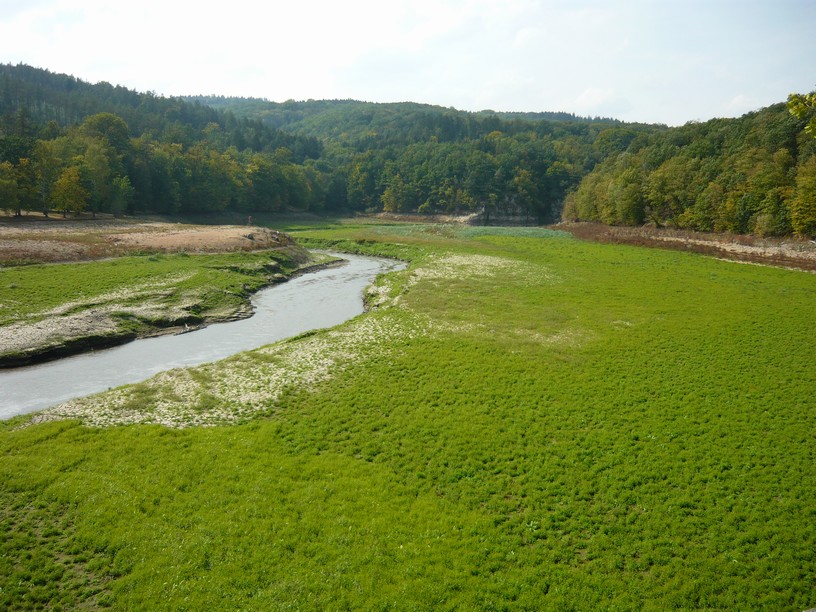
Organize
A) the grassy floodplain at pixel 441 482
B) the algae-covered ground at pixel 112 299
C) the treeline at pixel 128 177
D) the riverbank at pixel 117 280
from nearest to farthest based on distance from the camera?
the grassy floodplain at pixel 441 482, the algae-covered ground at pixel 112 299, the riverbank at pixel 117 280, the treeline at pixel 128 177

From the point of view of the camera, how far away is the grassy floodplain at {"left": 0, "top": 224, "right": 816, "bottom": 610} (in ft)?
46.1

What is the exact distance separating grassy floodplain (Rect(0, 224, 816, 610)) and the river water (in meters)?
3.64

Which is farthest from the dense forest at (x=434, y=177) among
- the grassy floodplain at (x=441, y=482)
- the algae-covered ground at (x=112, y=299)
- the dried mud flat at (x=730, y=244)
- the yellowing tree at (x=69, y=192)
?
the grassy floodplain at (x=441, y=482)

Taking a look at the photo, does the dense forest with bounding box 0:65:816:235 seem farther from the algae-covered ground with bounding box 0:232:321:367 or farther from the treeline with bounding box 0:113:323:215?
the algae-covered ground with bounding box 0:232:321:367

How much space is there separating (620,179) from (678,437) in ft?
353

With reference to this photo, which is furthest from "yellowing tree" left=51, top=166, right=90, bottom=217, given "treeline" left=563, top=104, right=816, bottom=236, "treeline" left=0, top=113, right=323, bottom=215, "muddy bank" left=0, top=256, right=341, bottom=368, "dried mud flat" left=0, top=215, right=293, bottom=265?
A: "treeline" left=563, top=104, right=816, bottom=236

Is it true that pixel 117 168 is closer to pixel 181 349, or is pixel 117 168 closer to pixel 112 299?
pixel 112 299

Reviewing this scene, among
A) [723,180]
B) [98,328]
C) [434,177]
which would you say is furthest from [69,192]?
[434,177]

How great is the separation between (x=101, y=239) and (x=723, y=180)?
108 meters

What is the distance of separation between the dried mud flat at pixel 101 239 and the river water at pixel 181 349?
61.4 ft

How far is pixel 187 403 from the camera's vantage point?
2528cm

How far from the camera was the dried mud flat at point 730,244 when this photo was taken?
216 feet

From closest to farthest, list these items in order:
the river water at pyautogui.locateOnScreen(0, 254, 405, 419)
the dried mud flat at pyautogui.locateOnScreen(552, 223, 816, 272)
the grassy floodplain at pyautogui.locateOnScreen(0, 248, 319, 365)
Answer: the river water at pyautogui.locateOnScreen(0, 254, 405, 419), the grassy floodplain at pyautogui.locateOnScreen(0, 248, 319, 365), the dried mud flat at pyautogui.locateOnScreen(552, 223, 816, 272)

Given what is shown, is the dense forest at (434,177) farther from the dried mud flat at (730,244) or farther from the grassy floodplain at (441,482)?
the grassy floodplain at (441,482)
